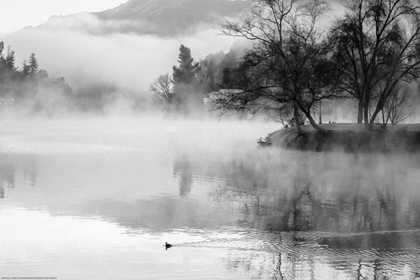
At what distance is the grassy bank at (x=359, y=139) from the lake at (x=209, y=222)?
33.4 ft

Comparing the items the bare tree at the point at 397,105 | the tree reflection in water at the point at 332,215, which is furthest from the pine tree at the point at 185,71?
the tree reflection in water at the point at 332,215

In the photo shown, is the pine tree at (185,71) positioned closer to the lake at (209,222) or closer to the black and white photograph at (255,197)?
the black and white photograph at (255,197)

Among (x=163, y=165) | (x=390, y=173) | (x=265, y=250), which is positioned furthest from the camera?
(x=163, y=165)

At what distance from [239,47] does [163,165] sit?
159 metres

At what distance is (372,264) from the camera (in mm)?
16062

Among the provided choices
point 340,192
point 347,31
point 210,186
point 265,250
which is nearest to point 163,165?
point 210,186

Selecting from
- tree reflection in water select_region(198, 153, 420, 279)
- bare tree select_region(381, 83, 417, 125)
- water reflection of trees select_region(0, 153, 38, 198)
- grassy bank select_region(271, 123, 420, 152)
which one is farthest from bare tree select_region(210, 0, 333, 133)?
water reflection of trees select_region(0, 153, 38, 198)

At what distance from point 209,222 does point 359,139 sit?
104ft

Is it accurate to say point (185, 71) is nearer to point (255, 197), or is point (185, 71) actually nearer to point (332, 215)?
point (255, 197)

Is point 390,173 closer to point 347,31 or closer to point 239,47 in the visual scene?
point 347,31

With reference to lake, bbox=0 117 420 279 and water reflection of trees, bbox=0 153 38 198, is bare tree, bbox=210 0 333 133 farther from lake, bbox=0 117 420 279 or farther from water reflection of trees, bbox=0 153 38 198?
water reflection of trees, bbox=0 153 38 198

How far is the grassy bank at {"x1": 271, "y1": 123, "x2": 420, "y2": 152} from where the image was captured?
164ft

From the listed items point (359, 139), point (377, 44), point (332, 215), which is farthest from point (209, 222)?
point (377, 44)

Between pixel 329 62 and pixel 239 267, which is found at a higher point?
pixel 329 62
